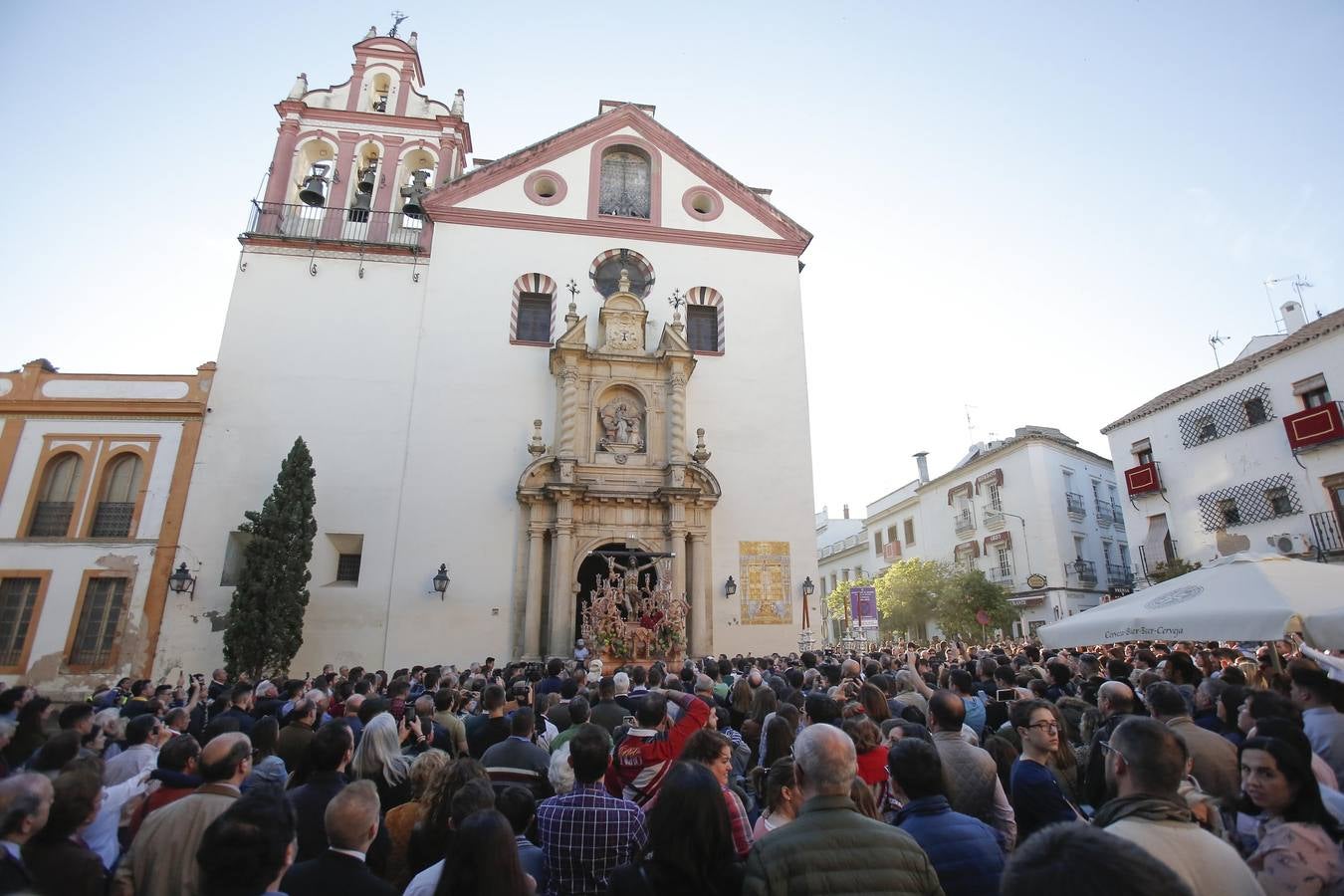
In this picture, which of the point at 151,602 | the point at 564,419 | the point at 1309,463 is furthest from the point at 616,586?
the point at 1309,463

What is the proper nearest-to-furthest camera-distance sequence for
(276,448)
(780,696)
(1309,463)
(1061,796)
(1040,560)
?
(1061,796)
(780,696)
(276,448)
(1309,463)
(1040,560)

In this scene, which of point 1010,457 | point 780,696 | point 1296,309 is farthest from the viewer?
point 1010,457

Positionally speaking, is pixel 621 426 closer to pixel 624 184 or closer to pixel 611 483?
pixel 611 483

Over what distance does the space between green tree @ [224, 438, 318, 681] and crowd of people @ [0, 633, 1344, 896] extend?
970cm

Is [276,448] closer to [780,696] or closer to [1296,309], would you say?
[780,696]

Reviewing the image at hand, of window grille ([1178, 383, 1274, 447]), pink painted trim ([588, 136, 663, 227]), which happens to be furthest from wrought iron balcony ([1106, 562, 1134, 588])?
pink painted trim ([588, 136, 663, 227])

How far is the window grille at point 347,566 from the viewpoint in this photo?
688 inches

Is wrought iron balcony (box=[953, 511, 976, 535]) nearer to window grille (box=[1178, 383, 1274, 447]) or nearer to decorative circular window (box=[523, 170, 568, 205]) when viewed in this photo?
window grille (box=[1178, 383, 1274, 447])

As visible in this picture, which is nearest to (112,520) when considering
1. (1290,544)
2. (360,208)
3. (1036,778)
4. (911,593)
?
(360,208)

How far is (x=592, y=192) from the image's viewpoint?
851 inches

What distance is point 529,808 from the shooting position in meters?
Answer: 3.88

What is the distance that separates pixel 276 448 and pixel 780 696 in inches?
613

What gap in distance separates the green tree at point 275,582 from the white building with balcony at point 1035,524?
2818 cm

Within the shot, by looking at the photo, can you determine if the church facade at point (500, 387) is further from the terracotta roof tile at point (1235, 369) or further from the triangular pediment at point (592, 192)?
the terracotta roof tile at point (1235, 369)
